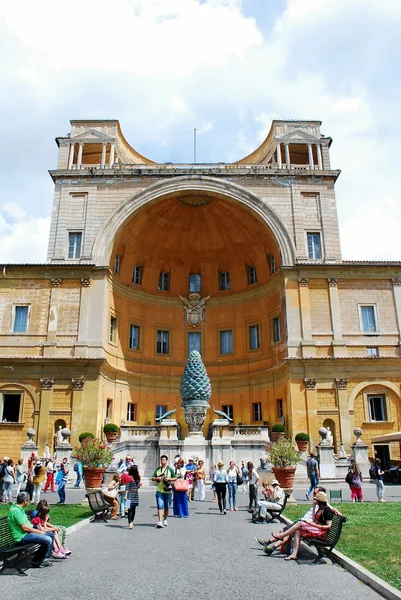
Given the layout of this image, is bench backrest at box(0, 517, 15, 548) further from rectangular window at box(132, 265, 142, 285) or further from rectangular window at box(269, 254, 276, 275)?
rectangular window at box(132, 265, 142, 285)

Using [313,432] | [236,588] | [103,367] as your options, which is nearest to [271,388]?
[313,432]

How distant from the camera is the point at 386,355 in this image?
31516 millimetres

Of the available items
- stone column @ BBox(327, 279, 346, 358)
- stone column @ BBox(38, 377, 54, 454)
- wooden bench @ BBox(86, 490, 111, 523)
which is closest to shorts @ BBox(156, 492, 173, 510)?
wooden bench @ BBox(86, 490, 111, 523)

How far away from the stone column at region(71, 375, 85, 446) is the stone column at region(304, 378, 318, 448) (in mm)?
13319

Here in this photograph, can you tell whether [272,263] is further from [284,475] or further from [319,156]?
[284,475]

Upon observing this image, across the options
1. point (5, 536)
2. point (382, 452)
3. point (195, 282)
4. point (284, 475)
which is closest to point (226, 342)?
point (195, 282)

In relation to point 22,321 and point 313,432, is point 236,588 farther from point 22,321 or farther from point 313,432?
point 22,321

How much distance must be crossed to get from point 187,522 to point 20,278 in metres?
23.8

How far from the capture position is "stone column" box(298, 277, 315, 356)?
3112 centimetres

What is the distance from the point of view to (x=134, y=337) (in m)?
36.9

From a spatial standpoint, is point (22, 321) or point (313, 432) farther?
point (22, 321)

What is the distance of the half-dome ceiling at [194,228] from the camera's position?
117 feet

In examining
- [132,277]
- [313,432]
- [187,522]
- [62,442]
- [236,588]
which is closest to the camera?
[236,588]

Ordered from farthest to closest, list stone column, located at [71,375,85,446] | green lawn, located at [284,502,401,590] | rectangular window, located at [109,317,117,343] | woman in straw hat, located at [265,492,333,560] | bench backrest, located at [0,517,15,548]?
rectangular window, located at [109,317,117,343]
stone column, located at [71,375,85,446]
woman in straw hat, located at [265,492,333,560]
bench backrest, located at [0,517,15,548]
green lawn, located at [284,502,401,590]
